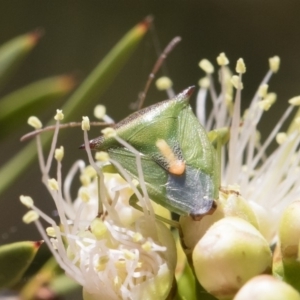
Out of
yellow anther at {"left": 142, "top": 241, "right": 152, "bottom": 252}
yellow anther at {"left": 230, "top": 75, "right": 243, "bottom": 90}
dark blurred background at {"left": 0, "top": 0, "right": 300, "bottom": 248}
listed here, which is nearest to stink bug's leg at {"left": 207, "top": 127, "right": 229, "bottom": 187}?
yellow anther at {"left": 230, "top": 75, "right": 243, "bottom": 90}

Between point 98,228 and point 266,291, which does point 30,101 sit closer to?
point 98,228

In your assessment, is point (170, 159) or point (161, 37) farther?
point (161, 37)

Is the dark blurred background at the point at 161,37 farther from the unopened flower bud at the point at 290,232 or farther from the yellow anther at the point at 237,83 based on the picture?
the unopened flower bud at the point at 290,232

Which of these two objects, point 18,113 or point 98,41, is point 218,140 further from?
point 98,41

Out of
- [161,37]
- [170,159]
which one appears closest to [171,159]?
[170,159]

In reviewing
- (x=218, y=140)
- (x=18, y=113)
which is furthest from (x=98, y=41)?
(x=218, y=140)

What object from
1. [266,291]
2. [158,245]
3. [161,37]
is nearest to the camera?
[266,291]

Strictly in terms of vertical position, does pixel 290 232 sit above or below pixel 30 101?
below

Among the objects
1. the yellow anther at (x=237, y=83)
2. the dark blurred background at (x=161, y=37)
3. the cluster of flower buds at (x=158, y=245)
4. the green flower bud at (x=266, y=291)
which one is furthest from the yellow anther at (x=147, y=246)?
the dark blurred background at (x=161, y=37)
